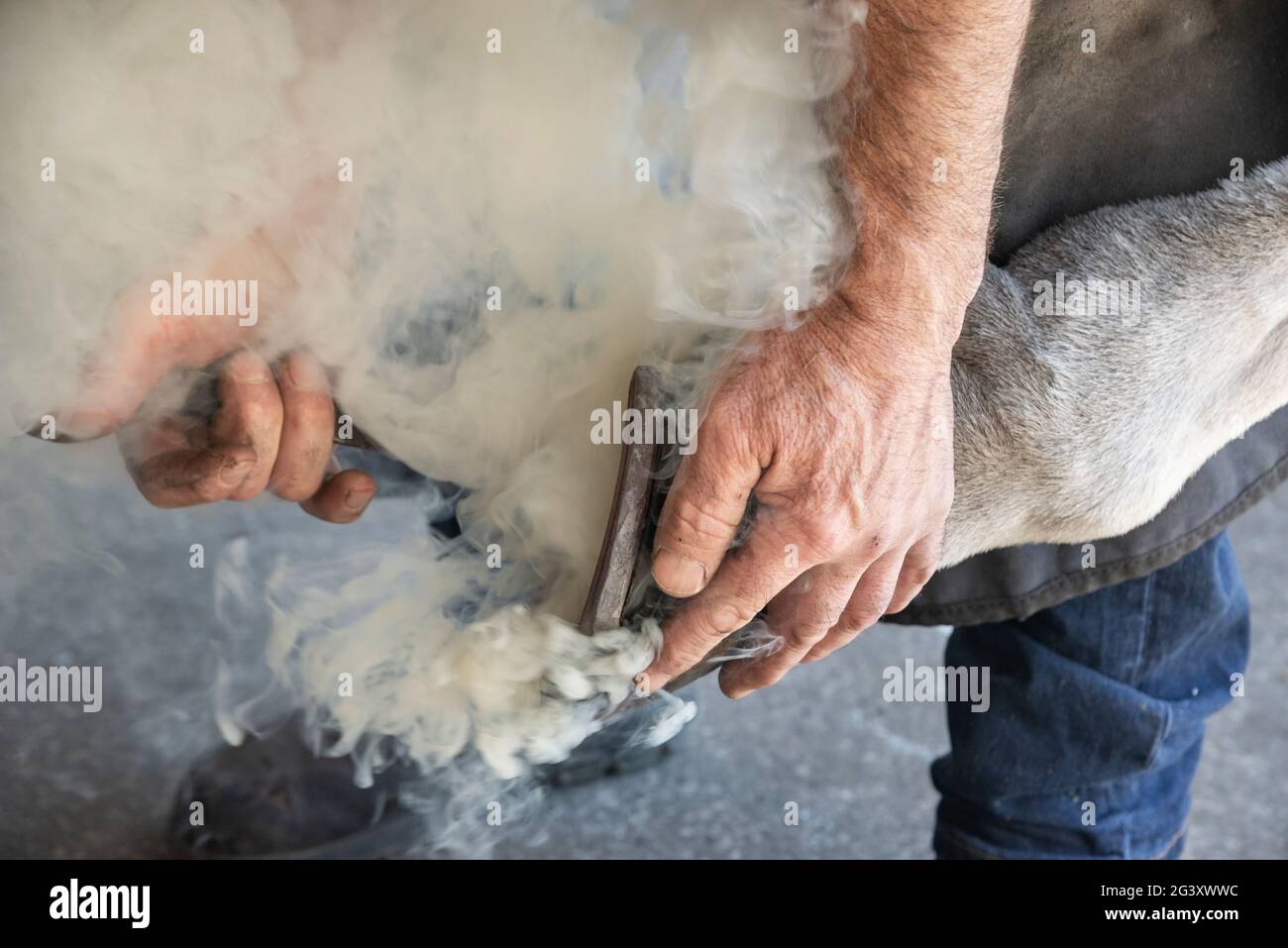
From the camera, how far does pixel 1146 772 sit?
113cm

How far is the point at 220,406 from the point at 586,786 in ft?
2.75

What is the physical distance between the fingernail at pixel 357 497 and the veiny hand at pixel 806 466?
0.30 meters

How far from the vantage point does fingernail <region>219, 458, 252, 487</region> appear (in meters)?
0.82

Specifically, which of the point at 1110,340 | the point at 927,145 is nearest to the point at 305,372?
the point at 927,145

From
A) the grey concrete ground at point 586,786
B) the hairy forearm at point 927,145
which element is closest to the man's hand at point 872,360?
the hairy forearm at point 927,145

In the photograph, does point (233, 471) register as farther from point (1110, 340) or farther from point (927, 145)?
point (1110, 340)

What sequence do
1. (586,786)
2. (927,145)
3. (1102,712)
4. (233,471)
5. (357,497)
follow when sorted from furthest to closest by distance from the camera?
(586,786) → (1102,712) → (357,497) → (233,471) → (927,145)

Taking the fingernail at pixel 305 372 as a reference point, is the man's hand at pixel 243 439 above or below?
below

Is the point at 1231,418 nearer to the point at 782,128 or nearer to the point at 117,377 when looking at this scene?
the point at 782,128

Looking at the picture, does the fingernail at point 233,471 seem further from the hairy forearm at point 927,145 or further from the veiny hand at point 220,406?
the hairy forearm at point 927,145

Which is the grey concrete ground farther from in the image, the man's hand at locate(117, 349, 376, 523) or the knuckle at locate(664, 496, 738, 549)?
the knuckle at locate(664, 496, 738, 549)

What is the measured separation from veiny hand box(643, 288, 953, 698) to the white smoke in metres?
0.04

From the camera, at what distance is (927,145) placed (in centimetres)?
71

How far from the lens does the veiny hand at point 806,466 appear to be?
724 mm
